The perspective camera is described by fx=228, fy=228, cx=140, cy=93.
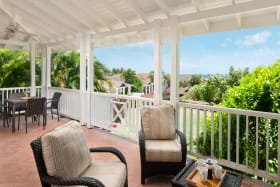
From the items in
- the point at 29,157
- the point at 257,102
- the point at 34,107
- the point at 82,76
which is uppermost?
the point at 82,76

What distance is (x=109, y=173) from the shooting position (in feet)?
7.78

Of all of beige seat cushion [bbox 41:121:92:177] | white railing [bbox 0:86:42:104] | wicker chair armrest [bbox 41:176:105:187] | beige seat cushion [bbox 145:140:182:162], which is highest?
white railing [bbox 0:86:42:104]

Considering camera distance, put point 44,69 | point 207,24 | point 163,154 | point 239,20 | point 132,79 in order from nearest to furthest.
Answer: point 163,154
point 239,20
point 207,24
point 44,69
point 132,79

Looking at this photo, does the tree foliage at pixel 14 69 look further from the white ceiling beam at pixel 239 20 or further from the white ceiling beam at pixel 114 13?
the white ceiling beam at pixel 239 20

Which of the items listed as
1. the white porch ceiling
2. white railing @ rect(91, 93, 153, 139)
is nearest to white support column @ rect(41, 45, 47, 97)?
the white porch ceiling

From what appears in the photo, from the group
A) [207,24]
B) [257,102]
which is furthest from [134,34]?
[257,102]

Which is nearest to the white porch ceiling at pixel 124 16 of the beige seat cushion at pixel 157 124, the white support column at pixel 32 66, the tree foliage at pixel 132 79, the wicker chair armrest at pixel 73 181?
the white support column at pixel 32 66

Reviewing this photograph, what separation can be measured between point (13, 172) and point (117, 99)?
3.05 meters

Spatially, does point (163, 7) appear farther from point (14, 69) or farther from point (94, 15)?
point (14, 69)

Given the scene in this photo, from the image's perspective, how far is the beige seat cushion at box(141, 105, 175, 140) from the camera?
3.69 m

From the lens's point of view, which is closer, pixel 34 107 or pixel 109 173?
pixel 109 173

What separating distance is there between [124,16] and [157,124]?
268 centimetres

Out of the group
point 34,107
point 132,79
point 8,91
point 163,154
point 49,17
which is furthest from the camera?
point 132,79

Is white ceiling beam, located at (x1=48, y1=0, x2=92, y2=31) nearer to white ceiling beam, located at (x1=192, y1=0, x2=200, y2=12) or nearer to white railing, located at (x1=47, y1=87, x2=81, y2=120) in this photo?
white railing, located at (x1=47, y1=87, x2=81, y2=120)
